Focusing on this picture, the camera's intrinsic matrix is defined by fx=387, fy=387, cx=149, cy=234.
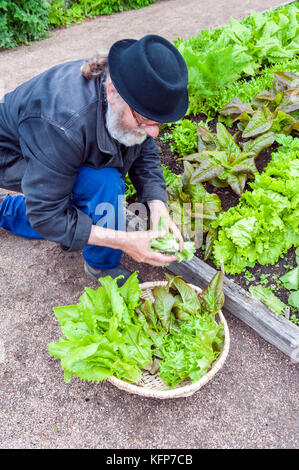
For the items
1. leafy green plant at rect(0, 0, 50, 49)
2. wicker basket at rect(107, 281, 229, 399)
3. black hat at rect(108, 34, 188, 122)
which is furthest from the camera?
leafy green plant at rect(0, 0, 50, 49)

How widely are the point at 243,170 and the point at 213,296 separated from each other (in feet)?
3.23

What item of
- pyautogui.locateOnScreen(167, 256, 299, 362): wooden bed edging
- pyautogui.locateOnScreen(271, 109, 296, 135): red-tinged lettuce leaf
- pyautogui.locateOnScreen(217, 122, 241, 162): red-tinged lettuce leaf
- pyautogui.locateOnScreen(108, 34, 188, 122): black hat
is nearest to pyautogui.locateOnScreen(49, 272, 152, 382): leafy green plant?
pyautogui.locateOnScreen(167, 256, 299, 362): wooden bed edging

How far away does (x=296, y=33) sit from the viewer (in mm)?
4191

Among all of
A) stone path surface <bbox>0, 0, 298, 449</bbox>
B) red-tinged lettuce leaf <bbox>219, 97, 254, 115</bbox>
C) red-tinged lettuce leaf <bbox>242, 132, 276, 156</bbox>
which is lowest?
stone path surface <bbox>0, 0, 298, 449</bbox>

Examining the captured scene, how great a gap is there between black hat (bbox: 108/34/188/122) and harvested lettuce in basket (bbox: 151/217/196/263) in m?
0.74

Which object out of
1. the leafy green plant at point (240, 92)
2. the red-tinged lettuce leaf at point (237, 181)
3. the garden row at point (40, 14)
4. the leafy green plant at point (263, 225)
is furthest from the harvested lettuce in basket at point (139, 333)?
the garden row at point (40, 14)

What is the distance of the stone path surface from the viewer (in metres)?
2.12

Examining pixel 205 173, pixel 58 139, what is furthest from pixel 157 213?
pixel 58 139

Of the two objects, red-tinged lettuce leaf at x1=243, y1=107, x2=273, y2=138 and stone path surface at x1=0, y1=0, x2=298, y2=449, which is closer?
stone path surface at x1=0, y1=0, x2=298, y2=449

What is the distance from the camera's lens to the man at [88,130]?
1.71 metres

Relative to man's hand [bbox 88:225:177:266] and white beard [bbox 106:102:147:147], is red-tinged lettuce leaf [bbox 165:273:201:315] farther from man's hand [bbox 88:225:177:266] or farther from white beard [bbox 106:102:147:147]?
white beard [bbox 106:102:147:147]

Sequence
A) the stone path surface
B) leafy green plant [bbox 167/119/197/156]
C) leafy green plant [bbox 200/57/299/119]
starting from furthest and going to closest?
leafy green plant [bbox 200/57/299/119]
leafy green plant [bbox 167/119/197/156]
the stone path surface

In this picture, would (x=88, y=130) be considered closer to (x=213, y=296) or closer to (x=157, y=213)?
(x=157, y=213)
